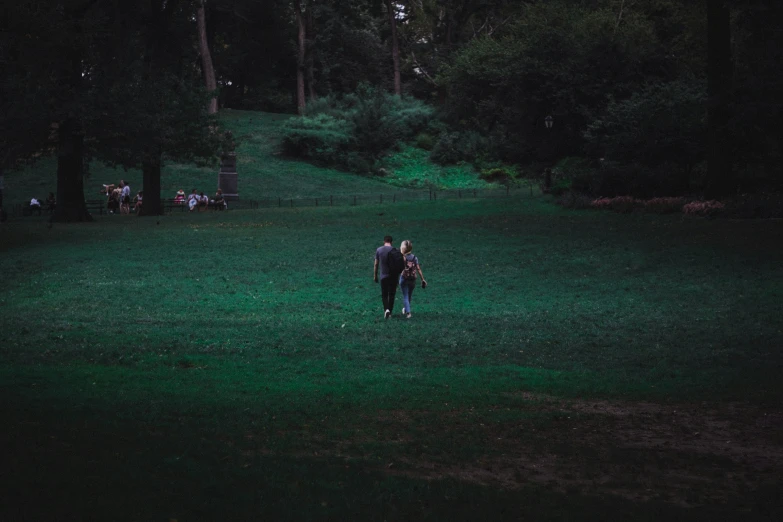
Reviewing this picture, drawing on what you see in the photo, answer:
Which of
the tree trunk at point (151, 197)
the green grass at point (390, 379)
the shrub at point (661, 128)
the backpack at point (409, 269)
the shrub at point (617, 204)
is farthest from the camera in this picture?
the tree trunk at point (151, 197)

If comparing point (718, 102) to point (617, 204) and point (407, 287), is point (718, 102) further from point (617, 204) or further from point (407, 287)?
point (407, 287)

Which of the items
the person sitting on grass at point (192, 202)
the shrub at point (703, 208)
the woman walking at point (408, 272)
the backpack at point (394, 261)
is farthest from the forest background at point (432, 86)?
the woman walking at point (408, 272)

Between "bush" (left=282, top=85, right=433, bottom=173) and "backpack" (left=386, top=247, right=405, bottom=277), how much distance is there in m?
57.6

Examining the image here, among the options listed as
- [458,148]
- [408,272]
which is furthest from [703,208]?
[458,148]

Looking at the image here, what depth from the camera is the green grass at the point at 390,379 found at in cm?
819

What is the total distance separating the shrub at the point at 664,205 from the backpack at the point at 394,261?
23101mm

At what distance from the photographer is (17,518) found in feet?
22.2

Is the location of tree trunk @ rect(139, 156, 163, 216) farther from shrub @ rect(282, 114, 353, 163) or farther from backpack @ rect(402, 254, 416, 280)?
backpack @ rect(402, 254, 416, 280)

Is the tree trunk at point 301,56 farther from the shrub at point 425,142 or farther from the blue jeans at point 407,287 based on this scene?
the blue jeans at point 407,287

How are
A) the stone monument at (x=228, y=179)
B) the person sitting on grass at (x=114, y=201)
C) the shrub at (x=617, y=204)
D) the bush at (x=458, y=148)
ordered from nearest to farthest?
the shrub at (x=617, y=204)
the person sitting on grass at (x=114, y=201)
the stone monument at (x=228, y=179)
the bush at (x=458, y=148)

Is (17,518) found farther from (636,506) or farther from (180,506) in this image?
(636,506)

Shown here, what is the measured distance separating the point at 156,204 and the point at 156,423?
1781 inches

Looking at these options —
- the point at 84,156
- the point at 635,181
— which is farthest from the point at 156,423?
the point at 84,156

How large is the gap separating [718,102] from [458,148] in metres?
39.5
